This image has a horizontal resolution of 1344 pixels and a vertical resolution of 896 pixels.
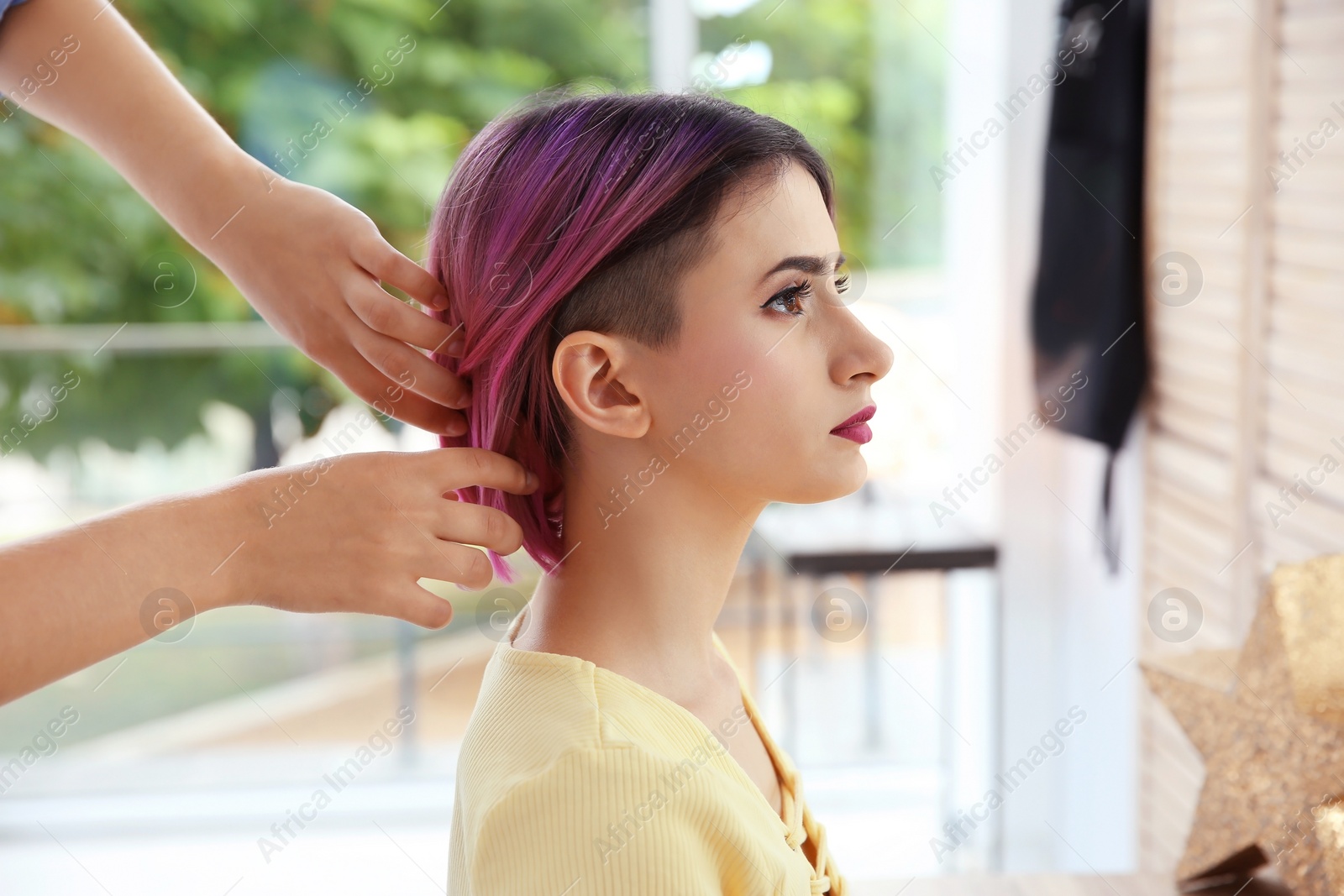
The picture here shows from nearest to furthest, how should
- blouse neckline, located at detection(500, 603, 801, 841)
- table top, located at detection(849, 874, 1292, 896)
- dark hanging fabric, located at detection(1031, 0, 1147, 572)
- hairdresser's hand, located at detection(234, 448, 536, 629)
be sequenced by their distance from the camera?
hairdresser's hand, located at detection(234, 448, 536, 629) < blouse neckline, located at detection(500, 603, 801, 841) < table top, located at detection(849, 874, 1292, 896) < dark hanging fabric, located at detection(1031, 0, 1147, 572)

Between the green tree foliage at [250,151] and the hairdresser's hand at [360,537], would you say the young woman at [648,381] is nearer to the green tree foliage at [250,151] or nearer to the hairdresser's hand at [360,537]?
the hairdresser's hand at [360,537]

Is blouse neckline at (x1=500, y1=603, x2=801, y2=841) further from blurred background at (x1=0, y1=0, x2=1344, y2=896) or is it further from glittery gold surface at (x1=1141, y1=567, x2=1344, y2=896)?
blurred background at (x1=0, y1=0, x2=1344, y2=896)

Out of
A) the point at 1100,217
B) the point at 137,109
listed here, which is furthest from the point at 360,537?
the point at 1100,217

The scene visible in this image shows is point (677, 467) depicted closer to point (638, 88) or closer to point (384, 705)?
point (638, 88)

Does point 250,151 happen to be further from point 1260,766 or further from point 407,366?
point 1260,766

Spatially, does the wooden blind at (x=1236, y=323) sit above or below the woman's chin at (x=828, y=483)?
above

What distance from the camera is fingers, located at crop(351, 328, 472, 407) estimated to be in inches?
36.0

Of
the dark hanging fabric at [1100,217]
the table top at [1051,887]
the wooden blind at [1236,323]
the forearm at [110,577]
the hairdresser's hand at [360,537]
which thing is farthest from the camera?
the dark hanging fabric at [1100,217]

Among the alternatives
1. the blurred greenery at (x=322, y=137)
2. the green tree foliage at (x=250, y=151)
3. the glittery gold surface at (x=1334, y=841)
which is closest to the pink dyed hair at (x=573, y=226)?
the glittery gold surface at (x=1334, y=841)

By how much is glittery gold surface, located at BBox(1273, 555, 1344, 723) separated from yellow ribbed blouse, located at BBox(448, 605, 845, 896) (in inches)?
20.2

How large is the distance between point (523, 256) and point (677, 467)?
0.73 ft

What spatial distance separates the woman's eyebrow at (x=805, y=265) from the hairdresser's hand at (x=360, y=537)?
320 mm

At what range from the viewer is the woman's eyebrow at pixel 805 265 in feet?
3.11

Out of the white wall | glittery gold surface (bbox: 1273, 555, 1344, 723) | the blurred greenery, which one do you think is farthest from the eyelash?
the blurred greenery
